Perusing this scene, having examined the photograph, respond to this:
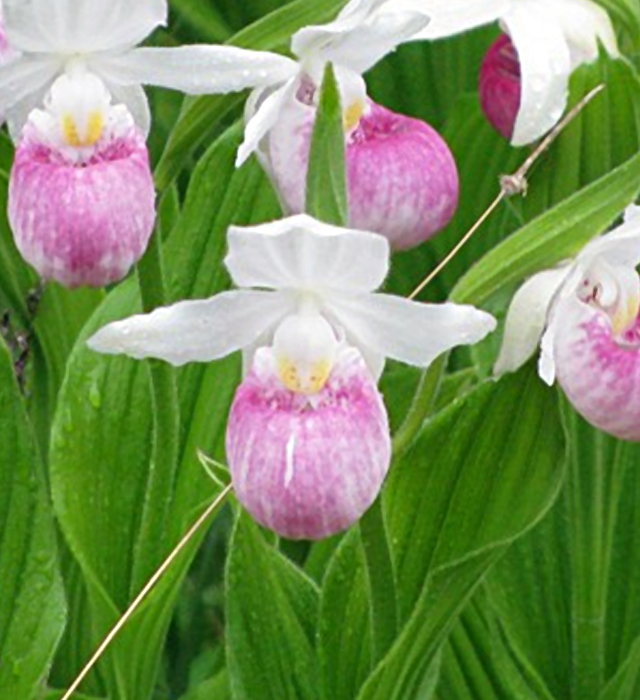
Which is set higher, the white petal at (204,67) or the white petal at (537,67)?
the white petal at (204,67)

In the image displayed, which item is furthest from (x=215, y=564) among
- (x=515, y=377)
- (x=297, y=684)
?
(x=515, y=377)

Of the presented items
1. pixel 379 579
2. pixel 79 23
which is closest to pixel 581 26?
pixel 79 23

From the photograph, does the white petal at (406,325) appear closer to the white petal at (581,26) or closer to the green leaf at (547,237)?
the green leaf at (547,237)

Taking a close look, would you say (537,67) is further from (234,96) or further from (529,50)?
(234,96)

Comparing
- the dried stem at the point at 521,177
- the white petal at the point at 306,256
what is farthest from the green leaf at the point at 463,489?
the white petal at the point at 306,256

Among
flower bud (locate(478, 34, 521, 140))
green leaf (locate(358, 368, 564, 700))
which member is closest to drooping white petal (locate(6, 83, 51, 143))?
green leaf (locate(358, 368, 564, 700))

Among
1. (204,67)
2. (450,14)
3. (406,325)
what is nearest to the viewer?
(406,325)

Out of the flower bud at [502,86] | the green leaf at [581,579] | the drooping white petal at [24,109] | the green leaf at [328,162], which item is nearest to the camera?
the green leaf at [328,162]

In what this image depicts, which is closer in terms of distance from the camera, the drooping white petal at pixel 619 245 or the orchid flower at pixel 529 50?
the drooping white petal at pixel 619 245
